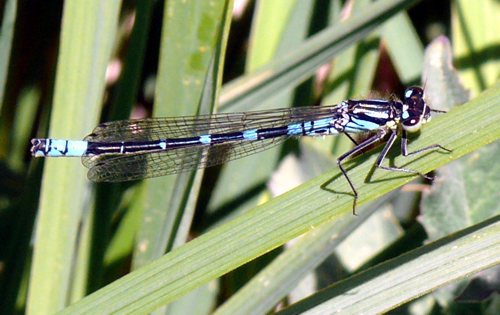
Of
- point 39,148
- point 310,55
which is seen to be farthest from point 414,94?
point 39,148

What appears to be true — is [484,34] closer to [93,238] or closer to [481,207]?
[481,207]

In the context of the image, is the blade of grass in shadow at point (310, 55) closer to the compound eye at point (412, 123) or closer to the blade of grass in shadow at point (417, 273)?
the compound eye at point (412, 123)

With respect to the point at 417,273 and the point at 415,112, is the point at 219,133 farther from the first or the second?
the point at 417,273

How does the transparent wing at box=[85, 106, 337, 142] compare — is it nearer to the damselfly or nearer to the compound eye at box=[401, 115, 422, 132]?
the damselfly

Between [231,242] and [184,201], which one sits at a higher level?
[184,201]

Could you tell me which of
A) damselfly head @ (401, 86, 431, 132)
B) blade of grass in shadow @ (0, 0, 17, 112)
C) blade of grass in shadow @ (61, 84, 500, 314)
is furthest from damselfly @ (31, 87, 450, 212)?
blade of grass in shadow @ (61, 84, 500, 314)

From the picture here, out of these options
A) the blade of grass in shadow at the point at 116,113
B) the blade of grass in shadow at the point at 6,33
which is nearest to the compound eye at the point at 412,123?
the blade of grass in shadow at the point at 116,113

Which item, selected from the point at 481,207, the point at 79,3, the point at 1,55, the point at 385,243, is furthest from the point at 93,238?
the point at 481,207
